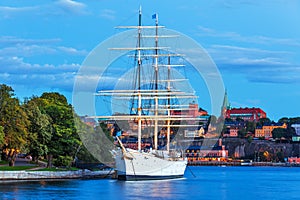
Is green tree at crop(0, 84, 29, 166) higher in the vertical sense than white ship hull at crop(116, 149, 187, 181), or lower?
higher

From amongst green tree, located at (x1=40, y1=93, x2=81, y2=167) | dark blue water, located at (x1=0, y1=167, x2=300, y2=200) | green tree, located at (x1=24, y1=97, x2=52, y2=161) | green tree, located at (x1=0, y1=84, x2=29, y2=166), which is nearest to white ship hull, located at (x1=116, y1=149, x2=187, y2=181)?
dark blue water, located at (x1=0, y1=167, x2=300, y2=200)

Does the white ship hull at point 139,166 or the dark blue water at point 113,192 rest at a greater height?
the white ship hull at point 139,166

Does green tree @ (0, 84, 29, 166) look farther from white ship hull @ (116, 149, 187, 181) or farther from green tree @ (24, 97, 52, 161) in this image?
white ship hull @ (116, 149, 187, 181)

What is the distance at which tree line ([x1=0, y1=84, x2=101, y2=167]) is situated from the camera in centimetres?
7956

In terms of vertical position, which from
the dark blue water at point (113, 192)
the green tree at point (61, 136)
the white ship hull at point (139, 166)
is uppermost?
the green tree at point (61, 136)

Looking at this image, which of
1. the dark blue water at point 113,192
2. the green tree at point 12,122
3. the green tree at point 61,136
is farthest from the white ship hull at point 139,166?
the green tree at point 12,122

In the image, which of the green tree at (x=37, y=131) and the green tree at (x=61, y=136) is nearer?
the green tree at (x=37, y=131)

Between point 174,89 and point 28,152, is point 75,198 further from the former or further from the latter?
point 174,89

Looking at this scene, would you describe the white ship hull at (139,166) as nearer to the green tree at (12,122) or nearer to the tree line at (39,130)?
the tree line at (39,130)

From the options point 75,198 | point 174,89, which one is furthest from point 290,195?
point 174,89

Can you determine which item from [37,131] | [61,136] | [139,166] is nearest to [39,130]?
[37,131]

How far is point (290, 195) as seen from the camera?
262 ft

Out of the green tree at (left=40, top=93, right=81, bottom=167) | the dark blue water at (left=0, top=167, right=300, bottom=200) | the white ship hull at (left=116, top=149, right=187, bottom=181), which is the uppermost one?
the green tree at (left=40, top=93, right=81, bottom=167)

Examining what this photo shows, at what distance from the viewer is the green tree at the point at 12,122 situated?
259ft
